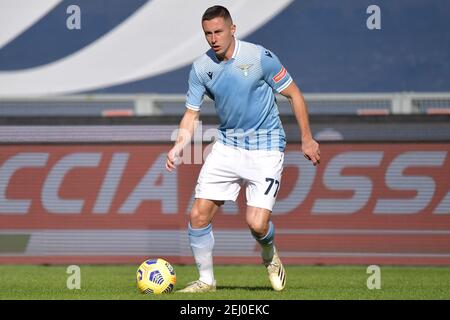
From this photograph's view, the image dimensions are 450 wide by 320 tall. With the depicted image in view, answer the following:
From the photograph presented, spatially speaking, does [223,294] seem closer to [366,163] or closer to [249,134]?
[249,134]

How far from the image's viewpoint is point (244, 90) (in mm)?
9812

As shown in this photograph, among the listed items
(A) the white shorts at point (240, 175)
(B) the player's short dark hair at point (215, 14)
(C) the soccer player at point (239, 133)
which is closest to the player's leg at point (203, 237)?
(C) the soccer player at point (239, 133)

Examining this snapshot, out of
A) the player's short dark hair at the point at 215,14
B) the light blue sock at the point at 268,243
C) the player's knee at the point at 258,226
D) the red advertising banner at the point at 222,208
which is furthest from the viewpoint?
the red advertising banner at the point at 222,208

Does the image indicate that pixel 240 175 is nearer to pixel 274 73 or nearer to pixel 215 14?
pixel 274 73

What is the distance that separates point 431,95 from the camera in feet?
52.4

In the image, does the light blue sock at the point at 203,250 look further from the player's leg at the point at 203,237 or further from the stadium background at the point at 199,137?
the stadium background at the point at 199,137

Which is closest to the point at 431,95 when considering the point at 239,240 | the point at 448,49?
the point at 448,49

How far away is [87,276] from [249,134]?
155 inches

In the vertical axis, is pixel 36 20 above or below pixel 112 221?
above

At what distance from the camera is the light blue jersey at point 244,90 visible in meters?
9.80

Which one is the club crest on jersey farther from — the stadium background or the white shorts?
the stadium background

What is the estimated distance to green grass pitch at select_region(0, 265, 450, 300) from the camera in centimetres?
976

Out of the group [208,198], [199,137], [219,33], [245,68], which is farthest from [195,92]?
[199,137]

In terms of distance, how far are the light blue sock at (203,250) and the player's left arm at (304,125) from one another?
1220 mm
